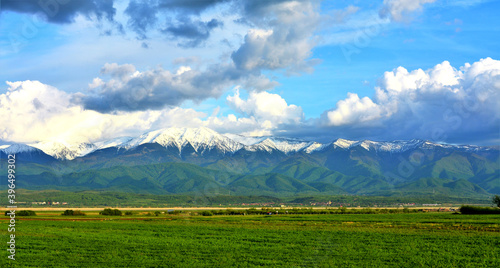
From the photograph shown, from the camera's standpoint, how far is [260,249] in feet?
186

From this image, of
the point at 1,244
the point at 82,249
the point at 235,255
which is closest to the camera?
the point at 235,255

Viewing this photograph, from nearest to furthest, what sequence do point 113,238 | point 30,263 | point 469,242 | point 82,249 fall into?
point 30,263
point 82,249
point 469,242
point 113,238

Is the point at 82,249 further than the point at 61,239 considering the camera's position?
No

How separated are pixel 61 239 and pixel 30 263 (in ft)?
74.3

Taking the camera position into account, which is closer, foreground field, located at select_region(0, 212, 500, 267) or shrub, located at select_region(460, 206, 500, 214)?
foreground field, located at select_region(0, 212, 500, 267)

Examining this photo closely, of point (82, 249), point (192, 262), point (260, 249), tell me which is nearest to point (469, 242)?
point (260, 249)

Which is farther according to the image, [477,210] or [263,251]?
[477,210]

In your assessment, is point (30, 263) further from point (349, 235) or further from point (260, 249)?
point (349, 235)

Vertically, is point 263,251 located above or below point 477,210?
above

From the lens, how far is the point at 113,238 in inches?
2753

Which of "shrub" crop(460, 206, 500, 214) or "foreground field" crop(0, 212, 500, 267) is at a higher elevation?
"foreground field" crop(0, 212, 500, 267)

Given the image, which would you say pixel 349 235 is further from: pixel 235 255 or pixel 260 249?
pixel 235 255

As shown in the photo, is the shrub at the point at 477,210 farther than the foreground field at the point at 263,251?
Yes

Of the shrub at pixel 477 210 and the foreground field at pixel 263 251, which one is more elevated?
the foreground field at pixel 263 251
